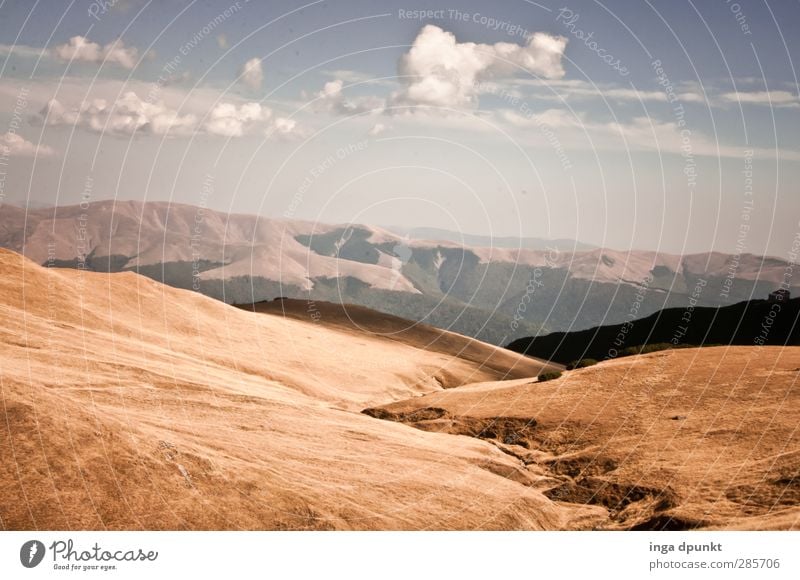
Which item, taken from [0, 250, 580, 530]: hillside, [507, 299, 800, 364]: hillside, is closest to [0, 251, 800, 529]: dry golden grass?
[0, 250, 580, 530]: hillside

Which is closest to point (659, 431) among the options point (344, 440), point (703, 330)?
point (344, 440)

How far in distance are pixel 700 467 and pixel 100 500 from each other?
95.9ft

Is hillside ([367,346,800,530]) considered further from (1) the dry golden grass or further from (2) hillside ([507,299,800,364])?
(2) hillside ([507,299,800,364])

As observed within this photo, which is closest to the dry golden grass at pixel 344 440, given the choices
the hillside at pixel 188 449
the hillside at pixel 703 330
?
the hillside at pixel 188 449

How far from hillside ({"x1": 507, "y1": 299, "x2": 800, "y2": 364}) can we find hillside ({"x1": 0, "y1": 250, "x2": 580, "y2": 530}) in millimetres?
62125

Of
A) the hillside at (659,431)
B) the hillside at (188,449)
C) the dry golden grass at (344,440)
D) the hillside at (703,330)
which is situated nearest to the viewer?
the hillside at (188,449)

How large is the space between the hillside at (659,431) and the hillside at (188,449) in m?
3.28

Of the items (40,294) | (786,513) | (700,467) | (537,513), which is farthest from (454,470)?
(40,294)

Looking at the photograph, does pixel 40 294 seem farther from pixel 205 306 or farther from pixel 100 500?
pixel 100 500

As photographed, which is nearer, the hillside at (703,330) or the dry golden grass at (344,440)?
the dry golden grass at (344,440)

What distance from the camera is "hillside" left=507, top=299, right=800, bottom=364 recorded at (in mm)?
117750

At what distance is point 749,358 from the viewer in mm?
57156

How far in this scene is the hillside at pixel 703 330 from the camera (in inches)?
4636

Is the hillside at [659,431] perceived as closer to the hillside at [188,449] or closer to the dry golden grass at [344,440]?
the dry golden grass at [344,440]
